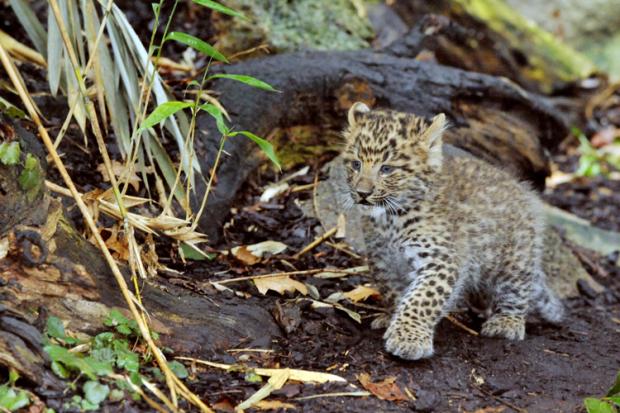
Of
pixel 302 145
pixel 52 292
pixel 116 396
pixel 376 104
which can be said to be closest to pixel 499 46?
pixel 376 104

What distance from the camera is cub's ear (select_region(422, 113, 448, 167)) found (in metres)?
5.72

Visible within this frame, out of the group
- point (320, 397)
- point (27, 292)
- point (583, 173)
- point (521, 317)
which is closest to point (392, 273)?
point (521, 317)

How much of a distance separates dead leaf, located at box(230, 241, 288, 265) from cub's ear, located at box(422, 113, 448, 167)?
1.62 m

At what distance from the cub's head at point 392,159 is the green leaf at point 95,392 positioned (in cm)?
237

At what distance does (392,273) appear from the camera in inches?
237

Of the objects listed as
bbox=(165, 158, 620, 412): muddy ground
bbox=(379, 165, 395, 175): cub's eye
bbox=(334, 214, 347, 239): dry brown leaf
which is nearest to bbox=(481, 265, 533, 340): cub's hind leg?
bbox=(165, 158, 620, 412): muddy ground

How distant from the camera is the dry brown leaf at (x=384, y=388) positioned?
466 centimetres

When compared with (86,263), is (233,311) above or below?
below

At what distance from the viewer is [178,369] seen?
14.4 feet

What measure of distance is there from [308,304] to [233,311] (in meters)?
0.72

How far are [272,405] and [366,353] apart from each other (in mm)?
1180

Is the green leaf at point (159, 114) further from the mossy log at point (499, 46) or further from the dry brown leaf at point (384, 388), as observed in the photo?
the mossy log at point (499, 46)

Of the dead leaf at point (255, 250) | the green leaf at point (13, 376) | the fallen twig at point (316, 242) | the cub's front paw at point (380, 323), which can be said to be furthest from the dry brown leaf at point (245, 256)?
the green leaf at point (13, 376)

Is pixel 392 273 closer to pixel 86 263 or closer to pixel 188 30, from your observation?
pixel 86 263
